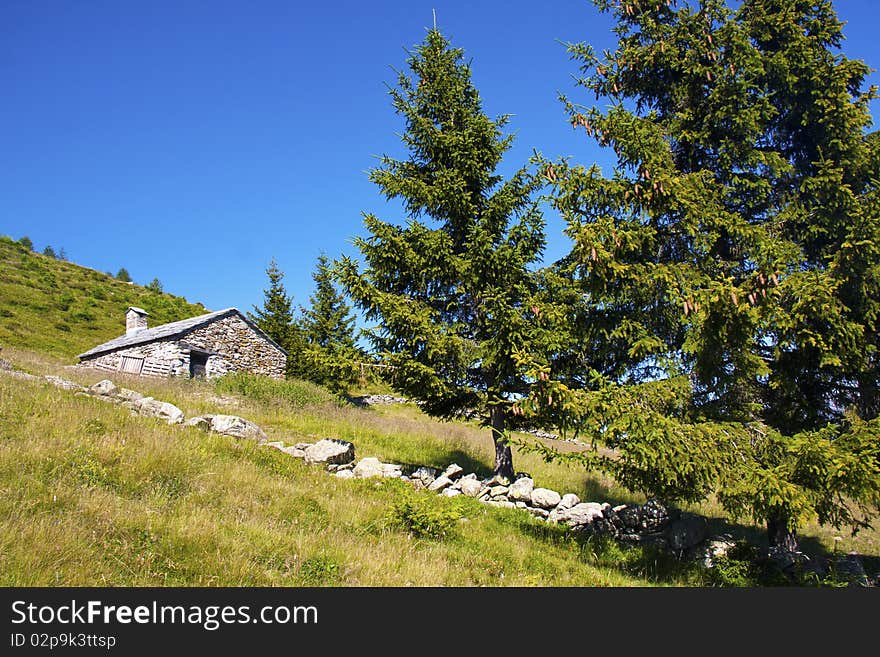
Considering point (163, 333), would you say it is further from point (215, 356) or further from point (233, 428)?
point (233, 428)

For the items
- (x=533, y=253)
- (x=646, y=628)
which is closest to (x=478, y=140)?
(x=533, y=253)

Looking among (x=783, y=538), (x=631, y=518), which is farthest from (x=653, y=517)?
(x=783, y=538)

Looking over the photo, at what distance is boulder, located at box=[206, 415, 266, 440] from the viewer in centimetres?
1195

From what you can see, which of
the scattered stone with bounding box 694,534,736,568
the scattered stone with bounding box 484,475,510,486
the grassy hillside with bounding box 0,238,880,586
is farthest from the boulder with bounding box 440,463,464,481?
the scattered stone with bounding box 694,534,736,568

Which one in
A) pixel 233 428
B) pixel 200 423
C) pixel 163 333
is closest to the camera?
pixel 200 423

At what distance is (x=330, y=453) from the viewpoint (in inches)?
459

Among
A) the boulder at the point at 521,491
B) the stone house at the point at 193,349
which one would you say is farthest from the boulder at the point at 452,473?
the stone house at the point at 193,349

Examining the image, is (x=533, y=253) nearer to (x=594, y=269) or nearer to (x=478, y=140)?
(x=478, y=140)

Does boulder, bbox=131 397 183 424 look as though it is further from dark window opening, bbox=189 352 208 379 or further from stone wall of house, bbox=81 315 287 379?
dark window opening, bbox=189 352 208 379

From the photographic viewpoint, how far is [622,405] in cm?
733

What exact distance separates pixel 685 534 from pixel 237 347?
83.5 ft

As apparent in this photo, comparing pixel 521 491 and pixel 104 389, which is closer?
pixel 521 491

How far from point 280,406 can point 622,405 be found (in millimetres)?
15133

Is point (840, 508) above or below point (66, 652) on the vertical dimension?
above
